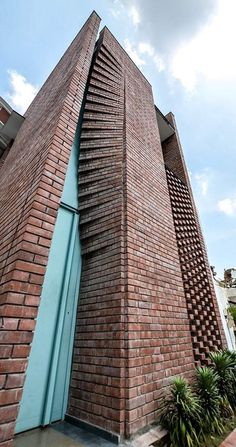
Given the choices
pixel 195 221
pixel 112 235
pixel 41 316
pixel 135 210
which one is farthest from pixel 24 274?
pixel 195 221

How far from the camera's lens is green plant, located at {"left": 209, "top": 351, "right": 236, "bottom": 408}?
2.94 m

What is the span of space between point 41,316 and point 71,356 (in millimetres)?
593

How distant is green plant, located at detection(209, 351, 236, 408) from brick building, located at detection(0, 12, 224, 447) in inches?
11.1

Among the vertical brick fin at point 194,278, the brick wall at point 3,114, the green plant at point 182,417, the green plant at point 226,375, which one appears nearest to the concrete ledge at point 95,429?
the green plant at point 182,417

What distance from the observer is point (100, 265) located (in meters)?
2.72

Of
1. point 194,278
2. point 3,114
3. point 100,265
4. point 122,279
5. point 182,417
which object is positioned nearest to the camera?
point 182,417

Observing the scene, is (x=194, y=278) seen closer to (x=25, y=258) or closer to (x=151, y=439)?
(x=151, y=439)

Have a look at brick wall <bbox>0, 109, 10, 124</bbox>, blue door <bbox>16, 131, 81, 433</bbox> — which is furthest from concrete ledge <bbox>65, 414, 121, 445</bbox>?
brick wall <bbox>0, 109, 10, 124</bbox>

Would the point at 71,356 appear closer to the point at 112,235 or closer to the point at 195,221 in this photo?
the point at 112,235

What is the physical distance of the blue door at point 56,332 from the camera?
2109 mm

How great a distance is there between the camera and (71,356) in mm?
2504

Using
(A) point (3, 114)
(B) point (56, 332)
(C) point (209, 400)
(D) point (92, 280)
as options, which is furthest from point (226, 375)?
(A) point (3, 114)

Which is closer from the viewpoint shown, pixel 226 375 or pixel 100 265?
pixel 100 265

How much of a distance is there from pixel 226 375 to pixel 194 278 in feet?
5.45
